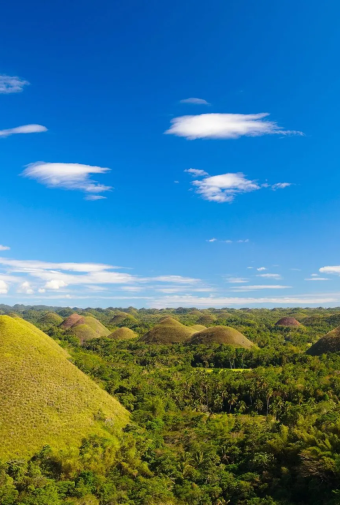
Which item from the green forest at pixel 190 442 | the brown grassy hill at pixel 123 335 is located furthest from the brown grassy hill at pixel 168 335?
the green forest at pixel 190 442

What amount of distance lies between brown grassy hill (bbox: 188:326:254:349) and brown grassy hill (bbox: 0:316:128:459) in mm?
63359

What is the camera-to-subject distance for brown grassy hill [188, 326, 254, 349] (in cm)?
11731

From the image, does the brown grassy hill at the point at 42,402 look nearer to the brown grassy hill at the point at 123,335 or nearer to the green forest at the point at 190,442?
the green forest at the point at 190,442

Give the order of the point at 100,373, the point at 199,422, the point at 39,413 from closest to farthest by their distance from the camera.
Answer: the point at 39,413, the point at 199,422, the point at 100,373

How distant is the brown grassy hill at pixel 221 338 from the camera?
117m

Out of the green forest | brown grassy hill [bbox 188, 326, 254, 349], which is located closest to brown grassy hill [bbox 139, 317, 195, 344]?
brown grassy hill [bbox 188, 326, 254, 349]

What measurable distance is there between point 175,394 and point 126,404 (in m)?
10.1

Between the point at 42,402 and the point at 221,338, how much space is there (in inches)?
3066

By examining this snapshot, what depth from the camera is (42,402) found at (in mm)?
49562

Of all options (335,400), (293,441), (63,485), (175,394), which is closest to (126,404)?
(175,394)

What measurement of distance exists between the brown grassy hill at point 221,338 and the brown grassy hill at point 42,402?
6336 cm

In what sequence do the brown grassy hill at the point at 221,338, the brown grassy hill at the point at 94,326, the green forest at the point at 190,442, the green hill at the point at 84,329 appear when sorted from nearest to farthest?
the green forest at the point at 190,442, the brown grassy hill at the point at 221,338, the green hill at the point at 84,329, the brown grassy hill at the point at 94,326

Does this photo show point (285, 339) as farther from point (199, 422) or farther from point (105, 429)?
point (105, 429)

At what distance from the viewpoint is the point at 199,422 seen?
5428 centimetres
